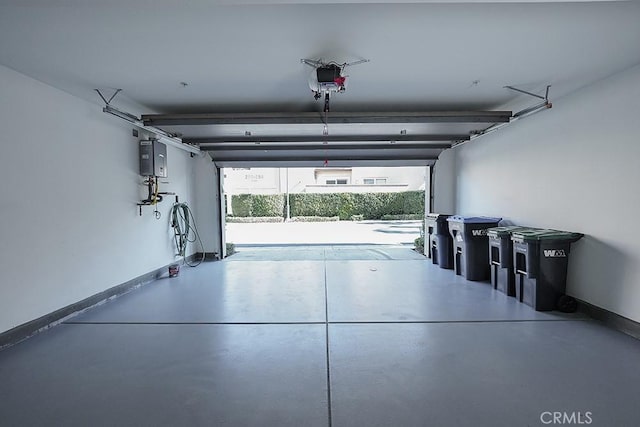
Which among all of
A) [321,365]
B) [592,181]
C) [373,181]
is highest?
[373,181]

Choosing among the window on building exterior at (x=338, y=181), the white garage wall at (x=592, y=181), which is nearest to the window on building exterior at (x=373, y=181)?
the window on building exterior at (x=338, y=181)

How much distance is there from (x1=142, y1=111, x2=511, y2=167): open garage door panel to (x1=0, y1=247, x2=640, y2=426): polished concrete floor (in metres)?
2.47

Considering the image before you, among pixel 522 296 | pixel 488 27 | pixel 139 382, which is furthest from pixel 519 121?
pixel 139 382

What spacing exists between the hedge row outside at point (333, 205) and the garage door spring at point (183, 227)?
1069cm

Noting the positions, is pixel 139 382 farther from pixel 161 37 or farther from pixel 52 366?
pixel 161 37

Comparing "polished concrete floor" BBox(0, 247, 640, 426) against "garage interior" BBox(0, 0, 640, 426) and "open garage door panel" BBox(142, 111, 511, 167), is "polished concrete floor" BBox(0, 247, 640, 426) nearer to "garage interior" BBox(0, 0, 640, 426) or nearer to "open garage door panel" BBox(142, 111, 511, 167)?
"garage interior" BBox(0, 0, 640, 426)

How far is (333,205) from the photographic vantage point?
1780cm

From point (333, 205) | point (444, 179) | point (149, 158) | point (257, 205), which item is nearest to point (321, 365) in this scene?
point (149, 158)

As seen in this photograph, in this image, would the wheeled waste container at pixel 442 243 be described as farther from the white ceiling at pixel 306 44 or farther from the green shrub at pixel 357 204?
the green shrub at pixel 357 204

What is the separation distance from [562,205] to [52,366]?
18.4ft

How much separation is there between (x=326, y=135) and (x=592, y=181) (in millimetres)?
3764

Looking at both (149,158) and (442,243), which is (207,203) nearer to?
(149,158)

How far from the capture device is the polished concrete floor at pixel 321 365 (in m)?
1.98

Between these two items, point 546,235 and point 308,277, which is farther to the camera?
point 308,277
